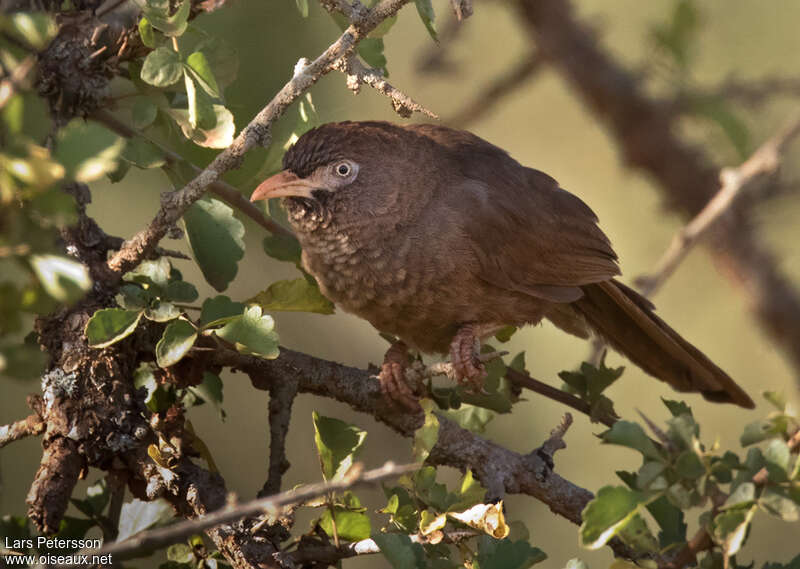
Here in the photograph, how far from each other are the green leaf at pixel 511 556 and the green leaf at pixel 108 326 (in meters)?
1.18

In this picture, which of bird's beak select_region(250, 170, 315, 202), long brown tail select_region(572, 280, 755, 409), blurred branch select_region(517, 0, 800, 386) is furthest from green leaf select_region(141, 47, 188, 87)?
blurred branch select_region(517, 0, 800, 386)

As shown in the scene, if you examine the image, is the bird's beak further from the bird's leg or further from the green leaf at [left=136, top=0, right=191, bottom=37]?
the green leaf at [left=136, top=0, right=191, bottom=37]

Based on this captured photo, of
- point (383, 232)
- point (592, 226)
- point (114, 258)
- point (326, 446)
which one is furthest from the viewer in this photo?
point (592, 226)

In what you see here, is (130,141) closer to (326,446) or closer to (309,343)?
(326,446)

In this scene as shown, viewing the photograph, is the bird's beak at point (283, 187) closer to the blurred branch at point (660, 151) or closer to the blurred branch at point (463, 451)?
the blurred branch at point (463, 451)

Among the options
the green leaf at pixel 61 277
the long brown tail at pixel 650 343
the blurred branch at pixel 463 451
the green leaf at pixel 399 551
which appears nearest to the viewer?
the green leaf at pixel 61 277

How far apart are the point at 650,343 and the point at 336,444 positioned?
7.71 ft

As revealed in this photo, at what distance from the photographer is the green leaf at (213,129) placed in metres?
3.04

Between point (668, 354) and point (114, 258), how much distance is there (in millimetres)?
2757

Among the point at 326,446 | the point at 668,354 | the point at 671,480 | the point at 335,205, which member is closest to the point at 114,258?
the point at 326,446

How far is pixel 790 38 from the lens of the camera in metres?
6.58

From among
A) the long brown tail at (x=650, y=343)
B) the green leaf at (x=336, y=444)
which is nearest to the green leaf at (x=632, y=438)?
the green leaf at (x=336, y=444)

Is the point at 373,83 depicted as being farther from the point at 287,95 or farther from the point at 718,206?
the point at 718,206

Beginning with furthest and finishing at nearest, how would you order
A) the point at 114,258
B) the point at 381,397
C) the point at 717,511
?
the point at 381,397, the point at 114,258, the point at 717,511
